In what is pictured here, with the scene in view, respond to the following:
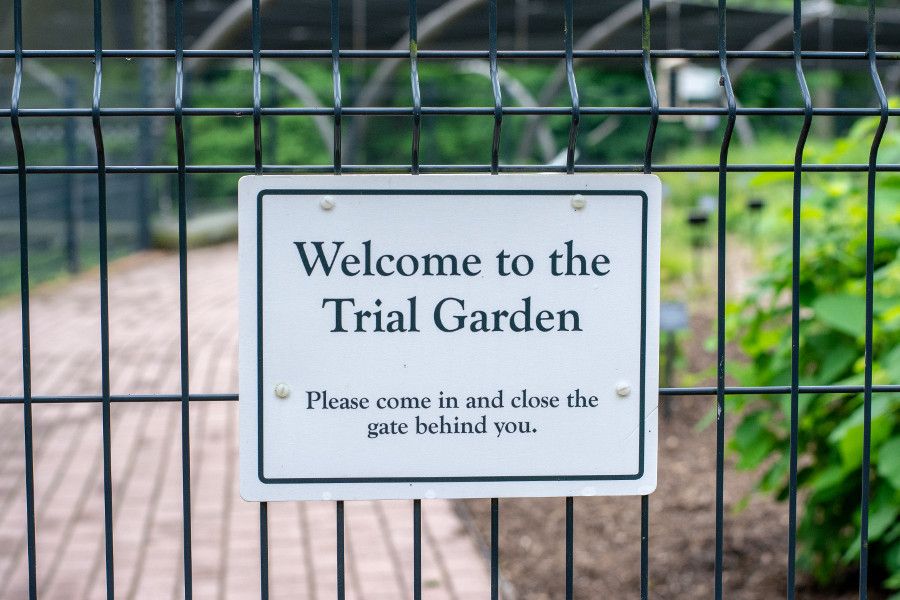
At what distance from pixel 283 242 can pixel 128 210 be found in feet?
39.8

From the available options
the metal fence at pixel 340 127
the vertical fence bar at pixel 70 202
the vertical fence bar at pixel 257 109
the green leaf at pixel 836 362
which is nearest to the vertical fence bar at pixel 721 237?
the metal fence at pixel 340 127

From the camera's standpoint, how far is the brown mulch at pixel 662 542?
3.93m

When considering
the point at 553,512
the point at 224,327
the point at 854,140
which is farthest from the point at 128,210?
the point at 854,140

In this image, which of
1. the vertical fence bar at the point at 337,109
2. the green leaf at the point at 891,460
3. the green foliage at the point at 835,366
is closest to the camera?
the vertical fence bar at the point at 337,109

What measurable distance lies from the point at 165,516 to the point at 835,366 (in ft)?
8.91

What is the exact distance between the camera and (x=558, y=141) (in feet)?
80.5

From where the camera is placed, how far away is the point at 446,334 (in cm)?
177

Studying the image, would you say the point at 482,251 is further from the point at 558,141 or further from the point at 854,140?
the point at 558,141

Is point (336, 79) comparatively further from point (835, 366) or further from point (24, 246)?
point (835, 366)

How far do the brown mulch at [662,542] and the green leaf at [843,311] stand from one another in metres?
0.82

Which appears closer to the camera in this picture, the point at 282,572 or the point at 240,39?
the point at 282,572

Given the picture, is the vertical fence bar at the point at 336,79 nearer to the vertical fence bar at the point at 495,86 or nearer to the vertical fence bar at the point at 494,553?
the vertical fence bar at the point at 495,86

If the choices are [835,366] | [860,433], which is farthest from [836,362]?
[860,433]

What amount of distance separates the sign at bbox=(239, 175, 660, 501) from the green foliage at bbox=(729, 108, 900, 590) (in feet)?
4.21
